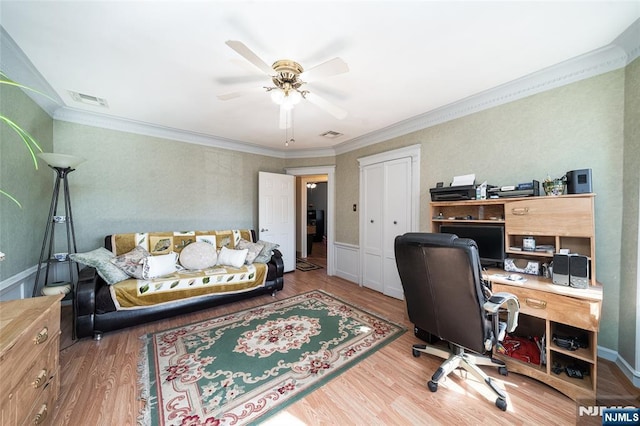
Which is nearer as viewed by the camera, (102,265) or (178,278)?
(102,265)

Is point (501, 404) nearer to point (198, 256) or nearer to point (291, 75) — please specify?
point (291, 75)

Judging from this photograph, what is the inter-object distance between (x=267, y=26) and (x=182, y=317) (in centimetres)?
313

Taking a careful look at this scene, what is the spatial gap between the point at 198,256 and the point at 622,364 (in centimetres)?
429

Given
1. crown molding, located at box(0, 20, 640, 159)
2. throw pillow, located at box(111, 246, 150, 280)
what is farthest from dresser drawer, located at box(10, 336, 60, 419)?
crown molding, located at box(0, 20, 640, 159)

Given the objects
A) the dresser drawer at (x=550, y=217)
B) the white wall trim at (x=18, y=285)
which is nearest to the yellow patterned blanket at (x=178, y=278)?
the white wall trim at (x=18, y=285)

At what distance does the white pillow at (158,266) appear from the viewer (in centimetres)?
277

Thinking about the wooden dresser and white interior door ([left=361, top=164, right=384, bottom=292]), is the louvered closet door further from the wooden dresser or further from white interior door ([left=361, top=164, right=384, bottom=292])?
the wooden dresser

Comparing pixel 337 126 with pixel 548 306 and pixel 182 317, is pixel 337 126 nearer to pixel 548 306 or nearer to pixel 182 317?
pixel 548 306

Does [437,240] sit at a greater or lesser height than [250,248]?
greater

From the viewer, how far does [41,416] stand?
132 centimetres

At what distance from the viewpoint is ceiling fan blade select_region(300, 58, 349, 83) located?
1550 millimetres

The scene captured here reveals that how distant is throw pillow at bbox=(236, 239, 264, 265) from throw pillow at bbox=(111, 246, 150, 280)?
1242 millimetres

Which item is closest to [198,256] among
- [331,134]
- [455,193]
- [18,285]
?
[18,285]

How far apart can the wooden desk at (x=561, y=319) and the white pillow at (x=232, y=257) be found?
2904mm
